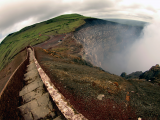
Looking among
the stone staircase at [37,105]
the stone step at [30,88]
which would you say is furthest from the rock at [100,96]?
the stone step at [30,88]

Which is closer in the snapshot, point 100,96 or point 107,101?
point 107,101

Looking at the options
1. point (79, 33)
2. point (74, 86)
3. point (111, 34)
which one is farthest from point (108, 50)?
point (74, 86)

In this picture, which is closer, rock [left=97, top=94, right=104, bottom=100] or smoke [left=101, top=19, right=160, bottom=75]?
rock [left=97, top=94, right=104, bottom=100]

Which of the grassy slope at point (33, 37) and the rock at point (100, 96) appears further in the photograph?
the grassy slope at point (33, 37)

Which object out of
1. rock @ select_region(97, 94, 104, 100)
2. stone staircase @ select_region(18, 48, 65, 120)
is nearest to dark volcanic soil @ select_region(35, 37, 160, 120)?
rock @ select_region(97, 94, 104, 100)

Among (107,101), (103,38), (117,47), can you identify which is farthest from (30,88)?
(117,47)

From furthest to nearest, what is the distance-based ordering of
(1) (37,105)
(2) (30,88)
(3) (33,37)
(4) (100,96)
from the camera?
1. (3) (33,37)
2. (2) (30,88)
3. (4) (100,96)
4. (1) (37,105)

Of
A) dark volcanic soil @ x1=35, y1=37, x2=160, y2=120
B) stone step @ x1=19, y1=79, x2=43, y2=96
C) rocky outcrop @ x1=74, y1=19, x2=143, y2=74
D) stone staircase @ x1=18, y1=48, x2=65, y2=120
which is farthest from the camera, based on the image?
rocky outcrop @ x1=74, y1=19, x2=143, y2=74

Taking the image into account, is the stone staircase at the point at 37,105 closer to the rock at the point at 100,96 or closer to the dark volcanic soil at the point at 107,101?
the dark volcanic soil at the point at 107,101

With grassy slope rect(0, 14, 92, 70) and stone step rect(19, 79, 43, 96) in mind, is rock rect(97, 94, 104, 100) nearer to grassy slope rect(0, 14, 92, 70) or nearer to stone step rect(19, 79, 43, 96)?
stone step rect(19, 79, 43, 96)

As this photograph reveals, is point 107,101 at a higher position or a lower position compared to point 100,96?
lower

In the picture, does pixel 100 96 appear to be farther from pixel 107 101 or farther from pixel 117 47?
pixel 117 47

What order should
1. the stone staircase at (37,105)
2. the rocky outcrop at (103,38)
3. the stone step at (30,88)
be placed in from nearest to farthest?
the stone staircase at (37,105)
the stone step at (30,88)
the rocky outcrop at (103,38)

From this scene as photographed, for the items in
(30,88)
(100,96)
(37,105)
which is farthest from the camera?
(30,88)
